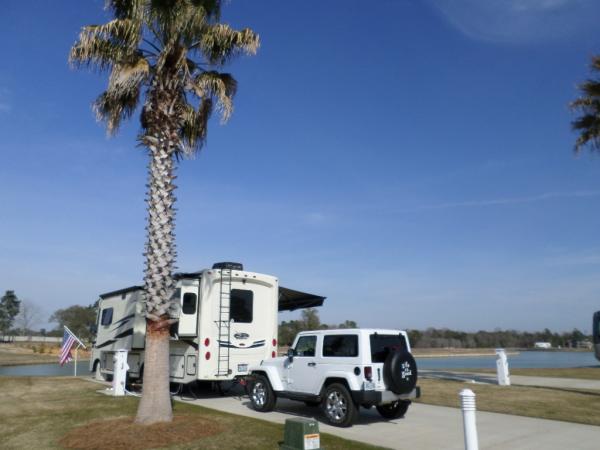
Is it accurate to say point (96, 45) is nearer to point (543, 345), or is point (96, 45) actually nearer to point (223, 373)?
point (223, 373)

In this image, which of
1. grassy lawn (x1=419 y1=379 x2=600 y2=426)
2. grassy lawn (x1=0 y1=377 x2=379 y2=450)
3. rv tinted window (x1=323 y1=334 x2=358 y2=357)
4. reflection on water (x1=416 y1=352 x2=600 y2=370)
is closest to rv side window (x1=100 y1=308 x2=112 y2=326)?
grassy lawn (x1=0 y1=377 x2=379 y2=450)

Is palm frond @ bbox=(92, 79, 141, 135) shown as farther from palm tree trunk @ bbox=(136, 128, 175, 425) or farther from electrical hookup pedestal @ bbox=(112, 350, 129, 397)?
electrical hookup pedestal @ bbox=(112, 350, 129, 397)

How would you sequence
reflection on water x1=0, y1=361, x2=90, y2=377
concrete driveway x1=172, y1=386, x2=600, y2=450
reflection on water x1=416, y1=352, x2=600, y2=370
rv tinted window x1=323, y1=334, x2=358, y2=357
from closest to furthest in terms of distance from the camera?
concrete driveway x1=172, y1=386, x2=600, y2=450 → rv tinted window x1=323, y1=334, x2=358, y2=357 → reflection on water x1=0, y1=361, x2=90, y2=377 → reflection on water x1=416, y1=352, x2=600, y2=370

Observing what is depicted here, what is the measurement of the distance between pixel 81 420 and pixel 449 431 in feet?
23.2

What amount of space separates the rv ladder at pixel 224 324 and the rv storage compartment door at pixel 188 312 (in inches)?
24.9

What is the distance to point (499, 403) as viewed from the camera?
1181cm

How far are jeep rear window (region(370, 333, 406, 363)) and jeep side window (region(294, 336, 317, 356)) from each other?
1.42m

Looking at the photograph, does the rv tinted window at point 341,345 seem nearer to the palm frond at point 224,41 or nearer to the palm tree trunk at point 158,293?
the palm tree trunk at point 158,293

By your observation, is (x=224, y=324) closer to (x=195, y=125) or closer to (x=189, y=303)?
(x=189, y=303)

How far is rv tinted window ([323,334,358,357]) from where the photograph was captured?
9430 millimetres

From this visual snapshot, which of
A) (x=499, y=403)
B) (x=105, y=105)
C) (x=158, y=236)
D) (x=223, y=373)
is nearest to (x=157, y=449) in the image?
(x=158, y=236)

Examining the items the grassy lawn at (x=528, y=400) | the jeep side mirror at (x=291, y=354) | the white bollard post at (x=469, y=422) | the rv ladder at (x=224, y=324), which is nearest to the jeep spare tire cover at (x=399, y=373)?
the jeep side mirror at (x=291, y=354)

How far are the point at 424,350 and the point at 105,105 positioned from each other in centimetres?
7914

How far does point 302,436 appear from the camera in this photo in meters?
6.36
